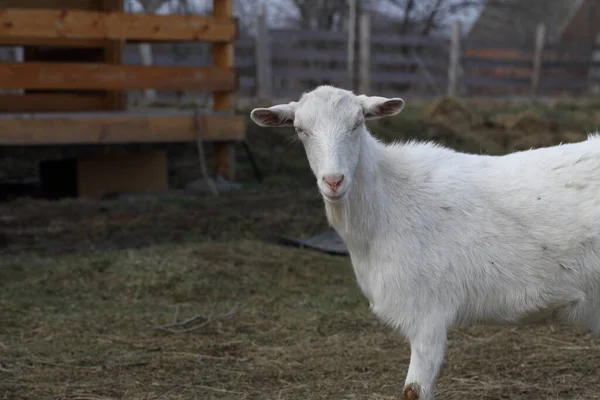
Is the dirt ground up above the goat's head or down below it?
below

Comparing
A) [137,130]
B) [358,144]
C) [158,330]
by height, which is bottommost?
[158,330]

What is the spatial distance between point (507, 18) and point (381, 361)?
3680 cm

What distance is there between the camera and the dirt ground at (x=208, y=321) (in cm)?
537

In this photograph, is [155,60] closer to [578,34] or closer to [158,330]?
[158,330]

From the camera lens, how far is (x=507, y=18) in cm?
4053

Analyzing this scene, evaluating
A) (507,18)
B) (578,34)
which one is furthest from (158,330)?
(578,34)

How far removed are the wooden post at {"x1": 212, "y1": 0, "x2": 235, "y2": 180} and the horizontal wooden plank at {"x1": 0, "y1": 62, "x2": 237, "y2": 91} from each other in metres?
0.22

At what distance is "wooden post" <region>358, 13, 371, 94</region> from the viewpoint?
2012 centimetres

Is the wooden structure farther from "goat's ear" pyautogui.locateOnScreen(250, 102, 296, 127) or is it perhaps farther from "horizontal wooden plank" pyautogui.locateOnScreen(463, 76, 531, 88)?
"horizontal wooden plank" pyautogui.locateOnScreen(463, 76, 531, 88)

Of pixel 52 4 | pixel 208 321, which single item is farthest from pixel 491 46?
pixel 208 321

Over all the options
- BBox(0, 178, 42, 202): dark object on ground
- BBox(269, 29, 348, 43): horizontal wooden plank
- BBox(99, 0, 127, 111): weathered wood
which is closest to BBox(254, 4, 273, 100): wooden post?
BBox(269, 29, 348, 43): horizontal wooden plank

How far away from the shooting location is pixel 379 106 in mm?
4777

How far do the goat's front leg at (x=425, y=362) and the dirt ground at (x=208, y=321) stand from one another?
0.55 metres

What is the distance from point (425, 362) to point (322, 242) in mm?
4097
